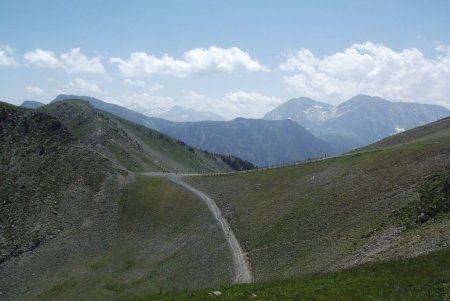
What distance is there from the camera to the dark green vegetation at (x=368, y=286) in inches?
1175

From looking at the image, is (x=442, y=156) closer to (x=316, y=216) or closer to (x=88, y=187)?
(x=316, y=216)

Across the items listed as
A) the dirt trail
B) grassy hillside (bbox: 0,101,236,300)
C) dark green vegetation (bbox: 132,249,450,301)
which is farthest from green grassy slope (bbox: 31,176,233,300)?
dark green vegetation (bbox: 132,249,450,301)

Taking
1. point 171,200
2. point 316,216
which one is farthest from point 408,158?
point 171,200

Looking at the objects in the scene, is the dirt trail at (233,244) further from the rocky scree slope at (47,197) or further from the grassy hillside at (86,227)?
the rocky scree slope at (47,197)

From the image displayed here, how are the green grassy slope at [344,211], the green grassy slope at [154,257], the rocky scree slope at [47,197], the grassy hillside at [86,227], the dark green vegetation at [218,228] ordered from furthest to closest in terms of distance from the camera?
the rocky scree slope at [47,197], the grassy hillside at [86,227], the green grassy slope at [154,257], the green grassy slope at [344,211], the dark green vegetation at [218,228]

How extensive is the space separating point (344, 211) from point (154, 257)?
114 ft

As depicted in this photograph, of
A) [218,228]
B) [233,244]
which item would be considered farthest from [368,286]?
[218,228]

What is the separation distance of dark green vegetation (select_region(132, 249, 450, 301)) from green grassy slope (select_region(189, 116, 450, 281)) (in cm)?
540

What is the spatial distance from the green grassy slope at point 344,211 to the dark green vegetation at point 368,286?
5401 millimetres

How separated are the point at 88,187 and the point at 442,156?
80.8 metres

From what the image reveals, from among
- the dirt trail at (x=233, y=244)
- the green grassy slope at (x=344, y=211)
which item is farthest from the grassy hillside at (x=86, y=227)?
the green grassy slope at (x=344, y=211)

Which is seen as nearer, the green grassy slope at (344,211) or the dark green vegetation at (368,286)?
the dark green vegetation at (368,286)

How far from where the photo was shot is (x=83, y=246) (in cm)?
9181

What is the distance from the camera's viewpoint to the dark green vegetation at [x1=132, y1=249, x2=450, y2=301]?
29852 millimetres
